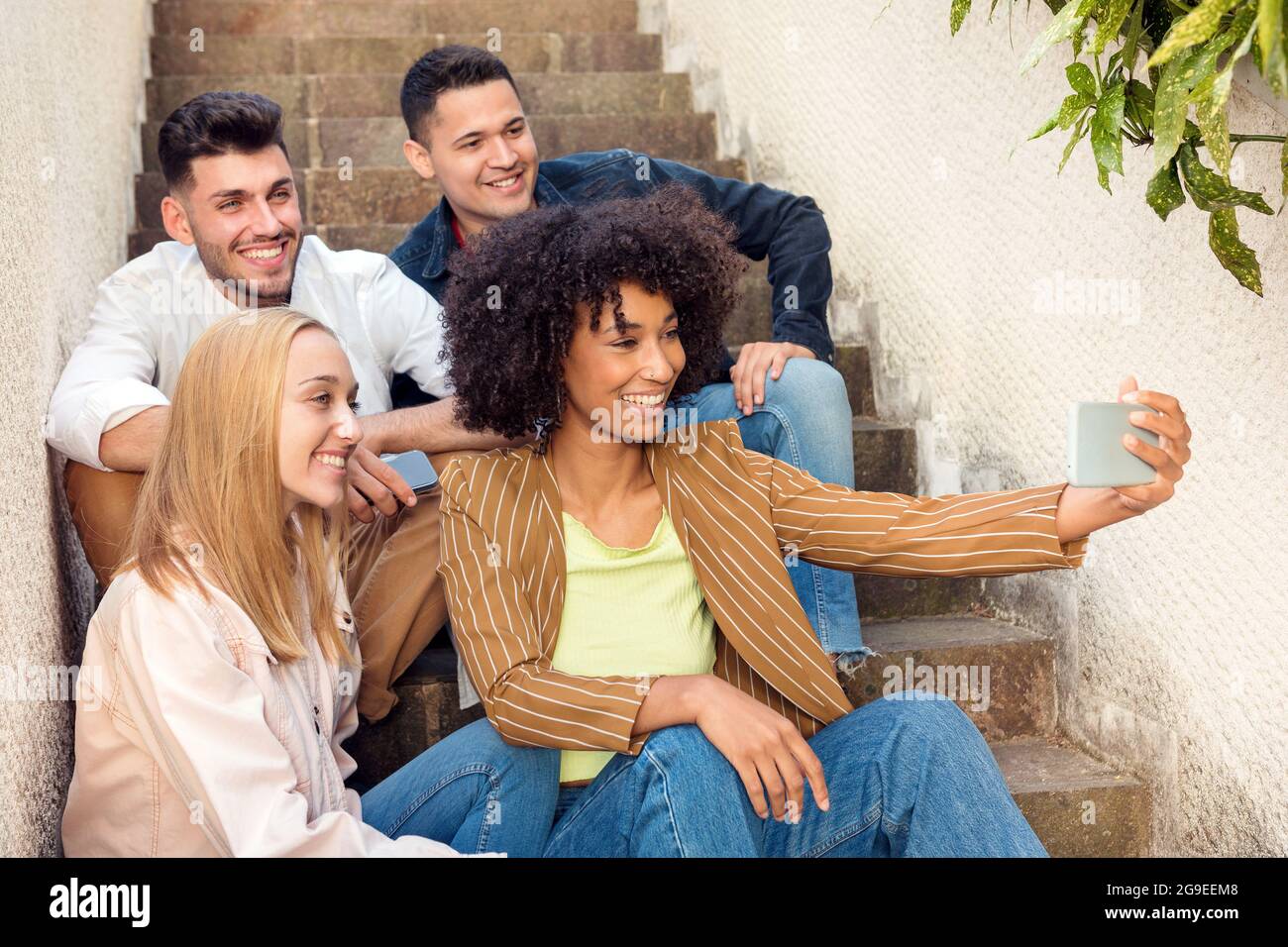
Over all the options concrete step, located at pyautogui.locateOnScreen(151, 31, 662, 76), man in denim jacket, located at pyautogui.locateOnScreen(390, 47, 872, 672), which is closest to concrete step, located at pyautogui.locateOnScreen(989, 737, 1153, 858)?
man in denim jacket, located at pyautogui.locateOnScreen(390, 47, 872, 672)

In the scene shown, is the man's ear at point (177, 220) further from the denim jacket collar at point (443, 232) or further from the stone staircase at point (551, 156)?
the stone staircase at point (551, 156)

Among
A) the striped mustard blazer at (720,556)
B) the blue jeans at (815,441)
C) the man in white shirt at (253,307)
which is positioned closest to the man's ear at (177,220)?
the man in white shirt at (253,307)

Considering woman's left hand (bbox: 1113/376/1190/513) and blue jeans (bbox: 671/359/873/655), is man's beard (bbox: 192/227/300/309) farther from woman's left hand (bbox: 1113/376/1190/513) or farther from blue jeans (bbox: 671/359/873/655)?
woman's left hand (bbox: 1113/376/1190/513)

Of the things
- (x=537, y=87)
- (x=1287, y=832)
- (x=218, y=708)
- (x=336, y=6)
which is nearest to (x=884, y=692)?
(x=1287, y=832)

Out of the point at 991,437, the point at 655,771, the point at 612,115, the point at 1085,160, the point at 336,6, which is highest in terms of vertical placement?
the point at 336,6

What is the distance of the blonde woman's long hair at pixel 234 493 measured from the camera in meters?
1.67

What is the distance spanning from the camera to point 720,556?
6.07ft

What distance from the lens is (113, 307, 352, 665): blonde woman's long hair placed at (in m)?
1.67

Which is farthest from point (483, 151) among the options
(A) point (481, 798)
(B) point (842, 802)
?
(B) point (842, 802)

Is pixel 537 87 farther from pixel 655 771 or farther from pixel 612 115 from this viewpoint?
pixel 655 771

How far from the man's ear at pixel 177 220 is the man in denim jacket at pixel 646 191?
51 centimetres

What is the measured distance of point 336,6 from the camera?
450 cm

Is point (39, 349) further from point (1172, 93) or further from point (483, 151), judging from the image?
point (1172, 93)
